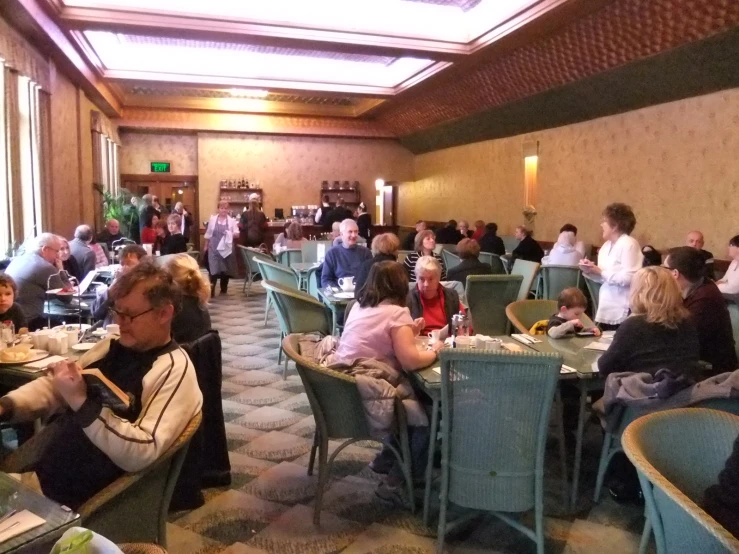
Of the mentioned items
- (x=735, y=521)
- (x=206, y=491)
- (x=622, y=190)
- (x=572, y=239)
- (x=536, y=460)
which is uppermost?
(x=622, y=190)

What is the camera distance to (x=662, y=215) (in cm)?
815

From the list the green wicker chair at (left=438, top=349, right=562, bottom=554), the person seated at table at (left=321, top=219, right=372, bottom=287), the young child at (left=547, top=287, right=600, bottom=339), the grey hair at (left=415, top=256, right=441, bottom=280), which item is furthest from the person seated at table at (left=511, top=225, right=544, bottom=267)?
the green wicker chair at (left=438, top=349, right=562, bottom=554)

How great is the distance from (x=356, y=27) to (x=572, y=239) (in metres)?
3.72

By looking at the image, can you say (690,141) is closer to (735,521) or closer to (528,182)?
(528,182)

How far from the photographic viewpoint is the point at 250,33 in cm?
709

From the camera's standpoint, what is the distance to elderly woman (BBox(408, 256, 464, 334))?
402cm

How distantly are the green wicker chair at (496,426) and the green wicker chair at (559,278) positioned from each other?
4492 millimetres

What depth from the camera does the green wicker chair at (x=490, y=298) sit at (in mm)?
5354

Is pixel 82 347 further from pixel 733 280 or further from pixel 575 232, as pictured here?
pixel 575 232

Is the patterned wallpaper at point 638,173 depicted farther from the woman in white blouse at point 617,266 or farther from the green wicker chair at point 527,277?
the woman in white blouse at point 617,266

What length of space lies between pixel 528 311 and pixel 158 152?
1243cm

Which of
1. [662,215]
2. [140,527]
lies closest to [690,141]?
[662,215]

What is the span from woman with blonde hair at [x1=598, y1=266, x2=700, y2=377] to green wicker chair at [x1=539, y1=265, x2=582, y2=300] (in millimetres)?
3859

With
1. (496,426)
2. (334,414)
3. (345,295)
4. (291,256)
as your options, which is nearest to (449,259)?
(291,256)
